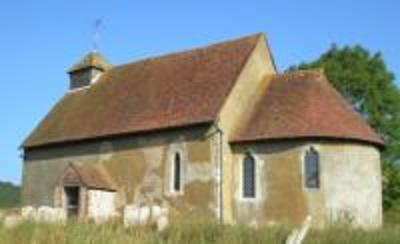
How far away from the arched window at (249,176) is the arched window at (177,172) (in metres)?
2.75

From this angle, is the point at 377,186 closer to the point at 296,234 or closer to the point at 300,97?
the point at 300,97

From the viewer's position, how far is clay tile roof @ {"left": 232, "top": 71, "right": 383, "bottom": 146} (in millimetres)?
25047

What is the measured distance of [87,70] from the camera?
35.2 m

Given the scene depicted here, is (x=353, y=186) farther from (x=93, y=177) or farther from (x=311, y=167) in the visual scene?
(x=93, y=177)

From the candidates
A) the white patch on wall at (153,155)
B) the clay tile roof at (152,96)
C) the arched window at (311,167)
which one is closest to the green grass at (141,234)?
the arched window at (311,167)

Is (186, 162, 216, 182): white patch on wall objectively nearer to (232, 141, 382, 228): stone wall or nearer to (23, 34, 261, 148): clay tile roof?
(232, 141, 382, 228): stone wall

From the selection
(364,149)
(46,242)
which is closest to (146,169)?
(364,149)

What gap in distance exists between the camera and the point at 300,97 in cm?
2678

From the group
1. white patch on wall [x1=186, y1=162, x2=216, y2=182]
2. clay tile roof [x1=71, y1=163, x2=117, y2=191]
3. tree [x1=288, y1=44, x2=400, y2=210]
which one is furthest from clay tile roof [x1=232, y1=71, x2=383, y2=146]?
tree [x1=288, y1=44, x2=400, y2=210]

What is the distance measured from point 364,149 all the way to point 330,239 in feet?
43.4

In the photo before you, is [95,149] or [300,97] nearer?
[300,97]

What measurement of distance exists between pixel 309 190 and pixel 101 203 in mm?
9401

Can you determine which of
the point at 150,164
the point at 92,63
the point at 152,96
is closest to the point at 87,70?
the point at 92,63

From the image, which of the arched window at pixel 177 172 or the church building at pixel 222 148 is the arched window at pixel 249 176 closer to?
the church building at pixel 222 148
